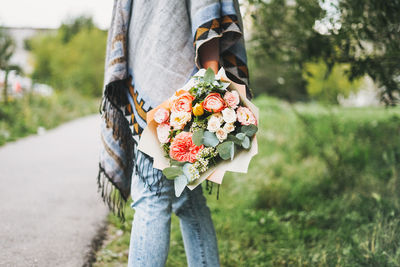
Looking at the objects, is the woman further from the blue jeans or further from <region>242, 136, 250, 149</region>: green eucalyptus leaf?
<region>242, 136, 250, 149</region>: green eucalyptus leaf

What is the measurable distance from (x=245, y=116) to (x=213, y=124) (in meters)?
0.12

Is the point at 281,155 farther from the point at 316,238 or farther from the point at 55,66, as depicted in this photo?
the point at 55,66

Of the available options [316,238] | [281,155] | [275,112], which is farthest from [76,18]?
[316,238]

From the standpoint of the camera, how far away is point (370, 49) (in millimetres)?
2703

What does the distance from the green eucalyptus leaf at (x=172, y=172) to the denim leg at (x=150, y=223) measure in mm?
170

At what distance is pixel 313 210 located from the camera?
2941 millimetres

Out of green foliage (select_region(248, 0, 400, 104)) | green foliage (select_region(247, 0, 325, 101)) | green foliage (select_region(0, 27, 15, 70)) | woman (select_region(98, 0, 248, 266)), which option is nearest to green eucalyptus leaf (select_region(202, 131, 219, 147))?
woman (select_region(98, 0, 248, 266))

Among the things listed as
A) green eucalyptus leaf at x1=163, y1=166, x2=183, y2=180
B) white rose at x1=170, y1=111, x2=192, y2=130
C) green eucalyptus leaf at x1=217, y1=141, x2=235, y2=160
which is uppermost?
white rose at x1=170, y1=111, x2=192, y2=130

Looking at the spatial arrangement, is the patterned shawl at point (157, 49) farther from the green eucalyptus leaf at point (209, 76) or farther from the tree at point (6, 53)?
the tree at point (6, 53)

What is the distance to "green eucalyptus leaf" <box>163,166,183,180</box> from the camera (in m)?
1.23

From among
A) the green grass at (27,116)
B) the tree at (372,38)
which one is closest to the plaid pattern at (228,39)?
the tree at (372,38)

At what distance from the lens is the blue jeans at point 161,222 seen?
4.41 feet

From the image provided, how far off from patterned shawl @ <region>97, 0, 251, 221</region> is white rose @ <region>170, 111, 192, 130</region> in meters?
0.18

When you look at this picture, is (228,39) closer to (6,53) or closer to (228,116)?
(228,116)
